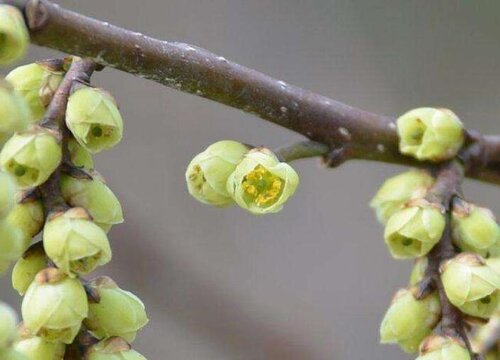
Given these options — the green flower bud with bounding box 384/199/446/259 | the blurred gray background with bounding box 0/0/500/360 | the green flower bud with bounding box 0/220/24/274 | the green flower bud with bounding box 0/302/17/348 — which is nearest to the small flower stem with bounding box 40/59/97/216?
the green flower bud with bounding box 0/220/24/274

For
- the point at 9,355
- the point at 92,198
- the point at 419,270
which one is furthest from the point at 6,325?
the point at 419,270

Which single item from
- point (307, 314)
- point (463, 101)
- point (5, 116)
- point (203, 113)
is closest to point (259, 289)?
point (307, 314)

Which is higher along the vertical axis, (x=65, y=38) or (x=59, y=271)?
(x=65, y=38)

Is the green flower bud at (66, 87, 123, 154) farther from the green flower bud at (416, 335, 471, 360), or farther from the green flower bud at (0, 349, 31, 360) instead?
the green flower bud at (416, 335, 471, 360)

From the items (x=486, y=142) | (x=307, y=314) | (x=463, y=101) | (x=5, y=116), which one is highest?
(x=463, y=101)

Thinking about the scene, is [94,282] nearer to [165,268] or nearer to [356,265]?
[165,268]

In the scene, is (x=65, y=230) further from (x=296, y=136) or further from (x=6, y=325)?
(x=296, y=136)
